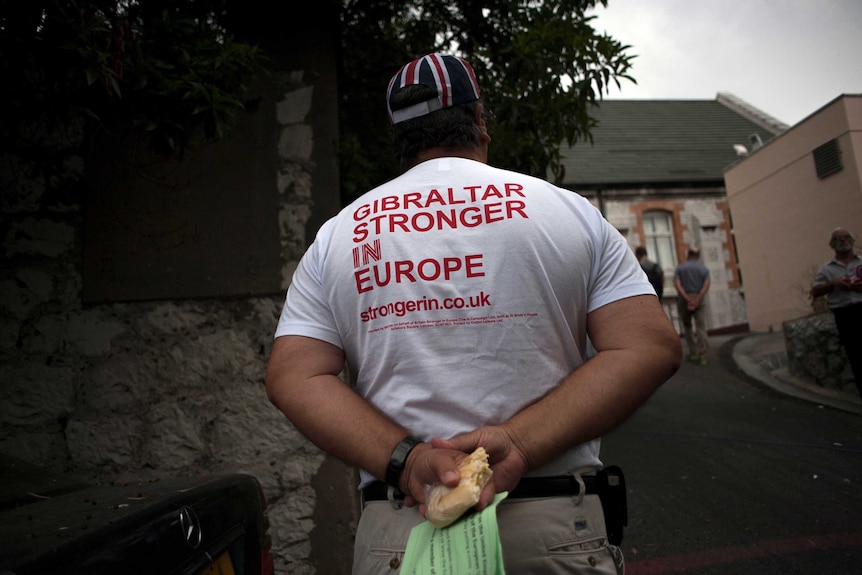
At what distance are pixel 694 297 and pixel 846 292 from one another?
3.96 meters

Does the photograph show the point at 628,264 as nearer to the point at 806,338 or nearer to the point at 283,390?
the point at 283,390

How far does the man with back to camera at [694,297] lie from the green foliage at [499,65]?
6.13 m

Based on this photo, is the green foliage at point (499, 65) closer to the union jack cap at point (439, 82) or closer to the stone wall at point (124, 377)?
the stone wall at point (124, 377)

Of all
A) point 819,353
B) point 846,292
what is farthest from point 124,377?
point 819,353

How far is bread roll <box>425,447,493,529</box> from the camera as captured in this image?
102 centimetres

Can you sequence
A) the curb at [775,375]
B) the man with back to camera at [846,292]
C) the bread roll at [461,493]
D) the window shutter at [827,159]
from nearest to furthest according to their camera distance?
1. the bread roll at [461,493]
2. the man with back to camera at [846,292]
3. the curb at [775,375]
4. the window shutter at [827,159]

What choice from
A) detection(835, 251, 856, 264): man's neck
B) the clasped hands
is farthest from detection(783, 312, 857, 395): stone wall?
the clasped hands

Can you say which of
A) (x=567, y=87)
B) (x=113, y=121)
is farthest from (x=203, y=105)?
(x=567, y=87)

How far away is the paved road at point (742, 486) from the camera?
12.0ft

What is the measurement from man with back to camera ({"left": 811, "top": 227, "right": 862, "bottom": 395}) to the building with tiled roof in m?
14.5

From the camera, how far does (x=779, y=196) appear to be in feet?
45.1

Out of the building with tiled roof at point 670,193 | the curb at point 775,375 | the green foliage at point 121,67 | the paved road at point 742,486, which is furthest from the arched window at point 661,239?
the green foliage at point 121,67

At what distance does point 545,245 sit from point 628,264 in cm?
21

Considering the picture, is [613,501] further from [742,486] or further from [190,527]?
[742,486]
